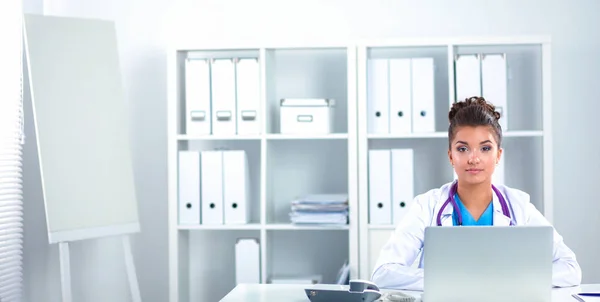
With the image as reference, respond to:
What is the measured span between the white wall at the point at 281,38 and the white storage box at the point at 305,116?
1.73 ft

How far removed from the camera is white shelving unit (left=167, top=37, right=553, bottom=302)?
11.4 feet

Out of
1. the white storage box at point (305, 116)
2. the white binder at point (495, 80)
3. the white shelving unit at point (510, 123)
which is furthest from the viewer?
the white shelving unit at point (510, 123)

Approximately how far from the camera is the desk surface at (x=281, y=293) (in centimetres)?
201

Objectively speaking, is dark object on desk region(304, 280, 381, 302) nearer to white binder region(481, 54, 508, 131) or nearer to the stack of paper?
the stack of paper

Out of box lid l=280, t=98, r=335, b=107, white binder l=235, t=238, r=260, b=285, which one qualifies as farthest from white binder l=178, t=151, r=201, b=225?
box lid l=280, t=98, r=335, b=107

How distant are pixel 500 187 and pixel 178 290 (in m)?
1.81

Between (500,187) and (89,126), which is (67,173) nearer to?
(89,126)

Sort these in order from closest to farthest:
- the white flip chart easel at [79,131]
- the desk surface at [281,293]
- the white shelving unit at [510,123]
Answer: the desk surface at [281,293] → the white flip chart easel at [79,131] → the white shelving unit at [510,123]

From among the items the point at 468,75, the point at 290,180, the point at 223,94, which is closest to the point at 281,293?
the point at 223,94

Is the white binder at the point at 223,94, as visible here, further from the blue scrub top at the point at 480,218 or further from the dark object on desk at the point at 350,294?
the dark object on desk at the point at 350,294

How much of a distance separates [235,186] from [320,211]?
42cm

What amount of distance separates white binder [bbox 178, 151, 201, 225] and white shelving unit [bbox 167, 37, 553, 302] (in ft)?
0.11

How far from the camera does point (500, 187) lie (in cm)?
240

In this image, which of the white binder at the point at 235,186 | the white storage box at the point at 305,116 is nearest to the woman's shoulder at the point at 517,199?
the white storage box at the point at 305,116
